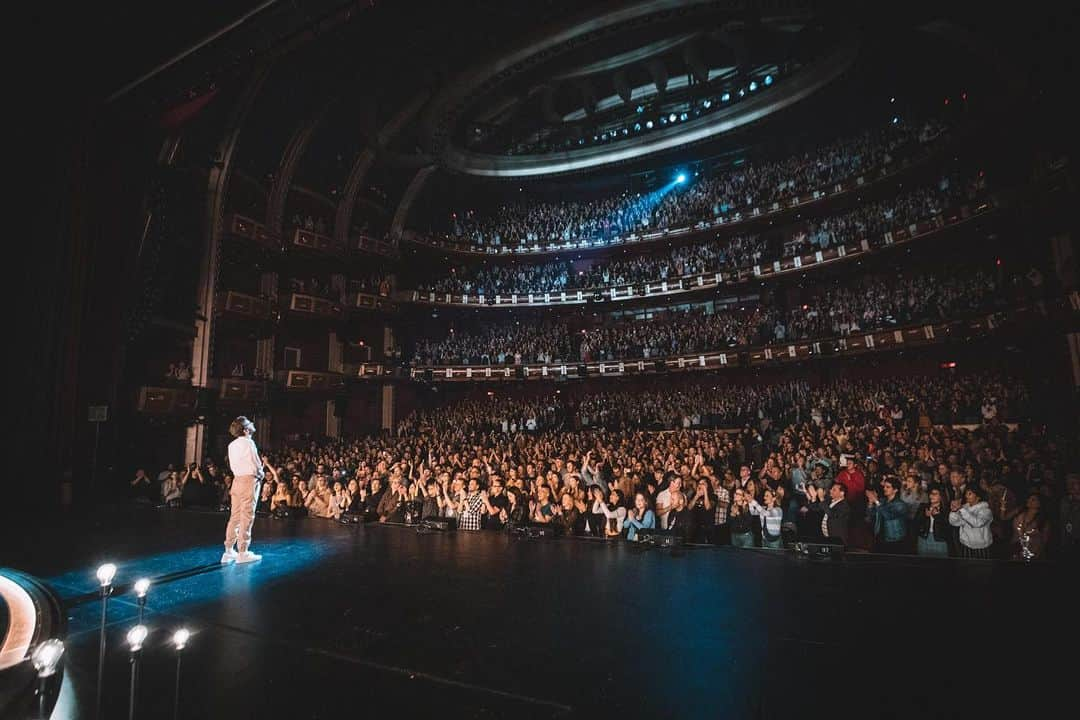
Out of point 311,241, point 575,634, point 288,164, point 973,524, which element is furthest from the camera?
point 311,241

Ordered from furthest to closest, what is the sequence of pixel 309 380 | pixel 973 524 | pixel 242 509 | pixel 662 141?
1. pixel 662 141
2. pixel 309 380
3. pixel 973 524
4. pixel 242 509

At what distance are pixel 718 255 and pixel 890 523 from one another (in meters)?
19.8

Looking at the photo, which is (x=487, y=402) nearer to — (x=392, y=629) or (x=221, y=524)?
(x=221, y=524)

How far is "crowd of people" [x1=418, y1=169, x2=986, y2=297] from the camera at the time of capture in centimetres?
1891

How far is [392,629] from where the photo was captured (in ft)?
13.1

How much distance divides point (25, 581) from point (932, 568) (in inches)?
397

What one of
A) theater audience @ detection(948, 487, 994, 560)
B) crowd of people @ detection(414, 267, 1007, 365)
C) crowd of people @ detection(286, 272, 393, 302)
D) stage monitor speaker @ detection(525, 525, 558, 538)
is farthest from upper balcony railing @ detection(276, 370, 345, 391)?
theater audience @ detection(948, 487, 994, 560)

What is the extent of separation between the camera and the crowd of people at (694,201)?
21.4 meters

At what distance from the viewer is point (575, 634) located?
12.8ft

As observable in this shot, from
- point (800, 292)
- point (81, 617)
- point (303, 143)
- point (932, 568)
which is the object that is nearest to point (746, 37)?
point (800, 292)

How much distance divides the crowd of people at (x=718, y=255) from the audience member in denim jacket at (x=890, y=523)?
14.7 metres

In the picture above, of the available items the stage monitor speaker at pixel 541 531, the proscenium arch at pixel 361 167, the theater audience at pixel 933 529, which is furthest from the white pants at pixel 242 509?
the proscenium arch at pixel 361 167

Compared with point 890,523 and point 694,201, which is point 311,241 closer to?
point 694,201

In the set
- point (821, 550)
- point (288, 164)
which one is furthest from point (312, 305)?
point (821, 550)
